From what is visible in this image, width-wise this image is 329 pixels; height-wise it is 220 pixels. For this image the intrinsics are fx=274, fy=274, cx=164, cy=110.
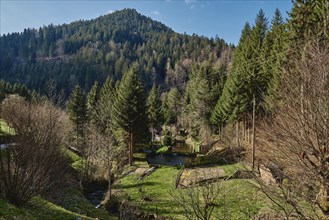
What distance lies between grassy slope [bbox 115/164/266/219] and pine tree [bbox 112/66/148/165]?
9.07m

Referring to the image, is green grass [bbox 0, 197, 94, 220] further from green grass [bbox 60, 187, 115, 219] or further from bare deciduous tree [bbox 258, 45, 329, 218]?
bare deciduous tree [bbox 258, 45, 329, 218]

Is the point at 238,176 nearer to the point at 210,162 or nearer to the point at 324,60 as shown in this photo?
the point at 210,162

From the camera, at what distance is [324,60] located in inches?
290

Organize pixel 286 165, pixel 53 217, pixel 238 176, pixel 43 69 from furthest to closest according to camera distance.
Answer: pixel 43 69, pixel 238 176, pixel 53 217, pixel 286 165

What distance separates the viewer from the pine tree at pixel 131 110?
39450 mm

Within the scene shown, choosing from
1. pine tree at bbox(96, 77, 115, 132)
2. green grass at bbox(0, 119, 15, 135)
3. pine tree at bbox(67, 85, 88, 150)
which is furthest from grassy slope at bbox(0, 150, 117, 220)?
pine tree at bbox(67, 85, 88, 150)

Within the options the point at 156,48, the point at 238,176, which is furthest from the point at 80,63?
the point at 238,176

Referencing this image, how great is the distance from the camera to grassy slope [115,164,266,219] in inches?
750

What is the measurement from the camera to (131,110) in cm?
3956

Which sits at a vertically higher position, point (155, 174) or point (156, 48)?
point (156, 48)

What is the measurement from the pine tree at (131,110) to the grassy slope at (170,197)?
9.07 metres

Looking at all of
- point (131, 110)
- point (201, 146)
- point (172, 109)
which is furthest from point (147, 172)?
point (172, 109)

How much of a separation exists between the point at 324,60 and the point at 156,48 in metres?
192

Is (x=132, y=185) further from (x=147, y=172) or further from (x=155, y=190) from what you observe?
(x=147, y=172)
